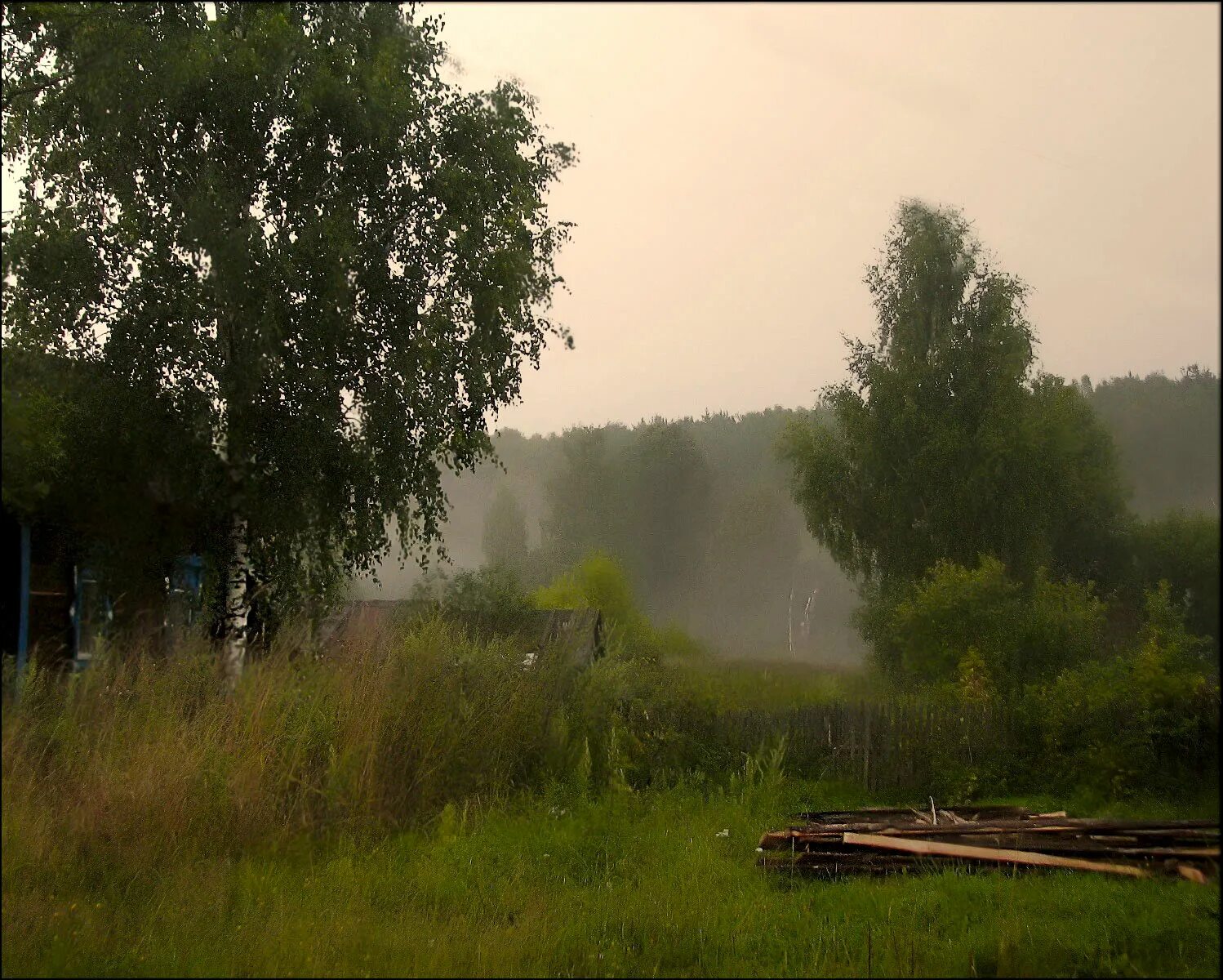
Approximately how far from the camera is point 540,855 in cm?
913

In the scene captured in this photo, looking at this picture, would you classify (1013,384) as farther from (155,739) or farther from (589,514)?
(155,739)

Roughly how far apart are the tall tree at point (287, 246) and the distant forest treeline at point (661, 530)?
234 centimetres

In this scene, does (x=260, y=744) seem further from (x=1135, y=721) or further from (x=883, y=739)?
(x=1135, y=721)

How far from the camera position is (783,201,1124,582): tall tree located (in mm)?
22750

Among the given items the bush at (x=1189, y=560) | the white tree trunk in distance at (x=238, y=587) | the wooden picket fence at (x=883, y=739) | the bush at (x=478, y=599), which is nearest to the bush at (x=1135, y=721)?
the wooden picket fence at (x=883, y=739)

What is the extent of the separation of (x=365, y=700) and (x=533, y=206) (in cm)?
783

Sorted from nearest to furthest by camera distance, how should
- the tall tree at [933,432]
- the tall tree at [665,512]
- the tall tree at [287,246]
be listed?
the tall tree at [287,246] → the tall tree at [665,512] → the tall tree at [933,432]

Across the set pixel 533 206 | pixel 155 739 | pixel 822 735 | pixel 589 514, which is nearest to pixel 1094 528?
pixel 822 735

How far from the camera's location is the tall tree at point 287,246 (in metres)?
12.6

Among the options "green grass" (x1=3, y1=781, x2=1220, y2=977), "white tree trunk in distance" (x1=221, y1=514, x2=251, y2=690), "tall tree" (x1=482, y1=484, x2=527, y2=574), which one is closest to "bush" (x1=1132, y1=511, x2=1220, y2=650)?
"green grass" (x1=3, y1=781, x2=1220, y2=977)

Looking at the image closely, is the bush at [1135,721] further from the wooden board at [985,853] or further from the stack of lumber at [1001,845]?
the wooden board at [985,853]

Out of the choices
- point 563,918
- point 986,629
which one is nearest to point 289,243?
point 563,918

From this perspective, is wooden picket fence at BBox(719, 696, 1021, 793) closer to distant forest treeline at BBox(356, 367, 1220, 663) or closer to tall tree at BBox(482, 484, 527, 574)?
distant forest treeline at BBox(356, 367, 1220, 663)

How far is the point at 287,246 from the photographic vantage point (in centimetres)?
1305
